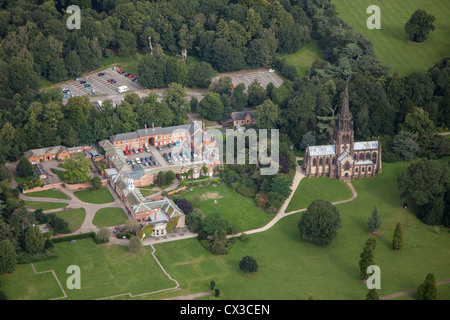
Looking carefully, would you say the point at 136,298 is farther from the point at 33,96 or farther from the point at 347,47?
the point at 347,47

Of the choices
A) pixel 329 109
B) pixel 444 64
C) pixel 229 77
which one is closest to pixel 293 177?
pixel 329 109

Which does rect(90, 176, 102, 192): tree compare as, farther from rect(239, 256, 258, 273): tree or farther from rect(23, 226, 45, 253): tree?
rect(239, 256, 258, 273): tree

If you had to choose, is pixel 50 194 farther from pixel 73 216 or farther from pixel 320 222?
pixel 320 222

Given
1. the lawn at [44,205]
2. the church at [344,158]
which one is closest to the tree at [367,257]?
the church at [344,158]

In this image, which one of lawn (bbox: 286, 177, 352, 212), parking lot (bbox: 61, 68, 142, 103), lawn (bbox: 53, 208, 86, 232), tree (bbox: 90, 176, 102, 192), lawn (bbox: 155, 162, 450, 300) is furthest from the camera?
parking lot (bbox: 61, 68, 142, 103)

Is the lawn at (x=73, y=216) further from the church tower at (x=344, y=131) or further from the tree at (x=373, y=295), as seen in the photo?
the tree at (x=373, y=295)

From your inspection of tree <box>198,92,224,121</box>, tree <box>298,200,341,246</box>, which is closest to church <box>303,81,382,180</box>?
tree <box>298,200,341,246</box>
